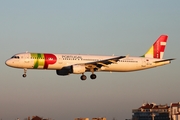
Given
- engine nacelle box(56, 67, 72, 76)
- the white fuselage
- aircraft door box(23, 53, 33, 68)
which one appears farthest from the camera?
engine nacelle box(56, 67, 72, 76)

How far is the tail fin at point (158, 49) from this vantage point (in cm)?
9825

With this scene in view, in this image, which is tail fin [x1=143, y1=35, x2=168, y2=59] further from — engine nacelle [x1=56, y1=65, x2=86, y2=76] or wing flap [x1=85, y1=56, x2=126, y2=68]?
engine nacelle [x1=56, y1=65, x2=86, y2=76]

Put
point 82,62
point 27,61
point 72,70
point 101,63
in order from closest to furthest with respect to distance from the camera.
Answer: point 27,61, point 72,70, point 82,62, point 101,63

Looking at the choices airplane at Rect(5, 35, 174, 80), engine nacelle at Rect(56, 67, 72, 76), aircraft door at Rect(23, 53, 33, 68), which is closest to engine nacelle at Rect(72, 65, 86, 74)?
airplane at Rect(5, 35, 174, 80)

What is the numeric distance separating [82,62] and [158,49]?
20643 mm

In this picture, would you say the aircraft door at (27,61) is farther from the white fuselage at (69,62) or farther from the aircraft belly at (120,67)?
the aircraft belly at (120,67)

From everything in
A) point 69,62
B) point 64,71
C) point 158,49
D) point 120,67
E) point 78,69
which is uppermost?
point 158,49

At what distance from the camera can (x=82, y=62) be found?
283 feet

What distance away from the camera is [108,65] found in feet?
290

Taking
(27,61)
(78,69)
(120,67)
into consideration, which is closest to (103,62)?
(120,67)

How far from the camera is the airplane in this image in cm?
8144

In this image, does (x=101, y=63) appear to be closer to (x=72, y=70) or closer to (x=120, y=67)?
(x=120, y=67)

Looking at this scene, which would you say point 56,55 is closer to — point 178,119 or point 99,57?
point 99,57

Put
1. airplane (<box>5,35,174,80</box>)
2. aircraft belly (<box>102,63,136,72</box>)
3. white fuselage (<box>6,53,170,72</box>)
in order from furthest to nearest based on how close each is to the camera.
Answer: aircraft belly (<box>102,63,136,72</box>) < airplane (<box>5,35,174,80</box>) < white fuselage (<box>6,53,170,72</box>)
